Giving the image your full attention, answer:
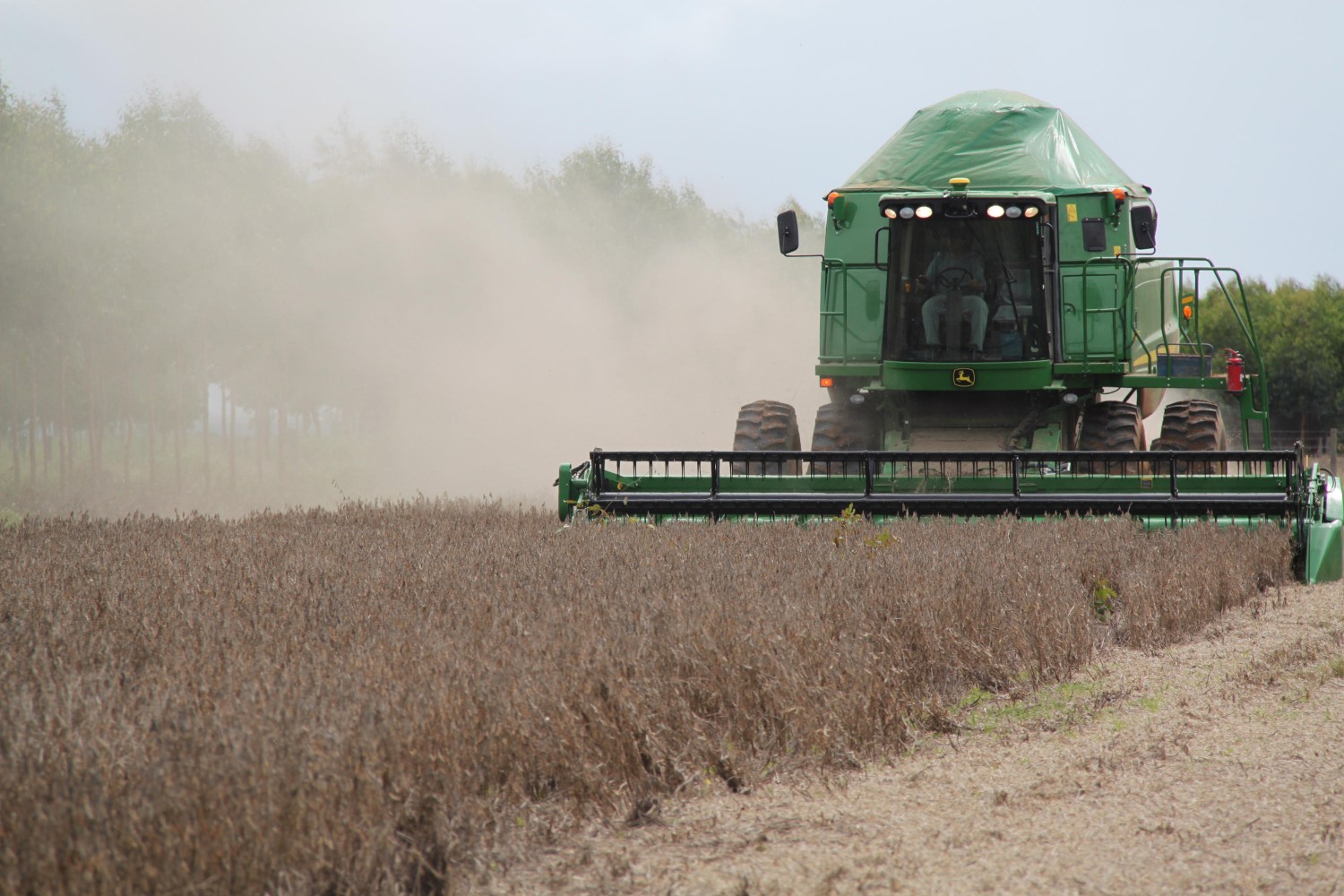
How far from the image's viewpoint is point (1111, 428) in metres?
9.12

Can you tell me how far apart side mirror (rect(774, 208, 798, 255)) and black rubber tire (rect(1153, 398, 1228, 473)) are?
120 inches

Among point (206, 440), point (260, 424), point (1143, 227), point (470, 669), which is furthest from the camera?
point (260, 424)

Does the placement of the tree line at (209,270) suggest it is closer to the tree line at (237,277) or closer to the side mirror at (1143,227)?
the tree line at (237,277)

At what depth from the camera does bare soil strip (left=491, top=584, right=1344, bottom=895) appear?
282cm

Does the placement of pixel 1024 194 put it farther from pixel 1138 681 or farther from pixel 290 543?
pixel 290 543

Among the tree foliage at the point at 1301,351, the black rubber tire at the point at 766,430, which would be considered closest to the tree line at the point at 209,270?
the black rubber tire at the point at 766,430

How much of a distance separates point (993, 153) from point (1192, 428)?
9.65 ft

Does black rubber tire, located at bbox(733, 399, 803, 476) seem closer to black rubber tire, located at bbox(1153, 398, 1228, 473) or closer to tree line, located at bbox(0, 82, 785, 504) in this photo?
black rubber tire, located at bbox(1153, 398, 1228, 473)

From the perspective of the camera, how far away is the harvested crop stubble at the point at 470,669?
2.47m

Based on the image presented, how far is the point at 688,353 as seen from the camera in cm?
2706

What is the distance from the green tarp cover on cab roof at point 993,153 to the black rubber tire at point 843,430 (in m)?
1.87

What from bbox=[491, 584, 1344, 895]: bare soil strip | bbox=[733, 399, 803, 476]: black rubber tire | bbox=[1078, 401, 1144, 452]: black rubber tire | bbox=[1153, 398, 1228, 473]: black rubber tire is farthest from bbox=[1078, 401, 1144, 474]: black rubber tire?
bbox=[491, 584, 1344, 895]: bare soil strip

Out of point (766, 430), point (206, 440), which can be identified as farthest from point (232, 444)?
point (766, 430)

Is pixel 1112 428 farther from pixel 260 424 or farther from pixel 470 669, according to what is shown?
pixel 260 424
